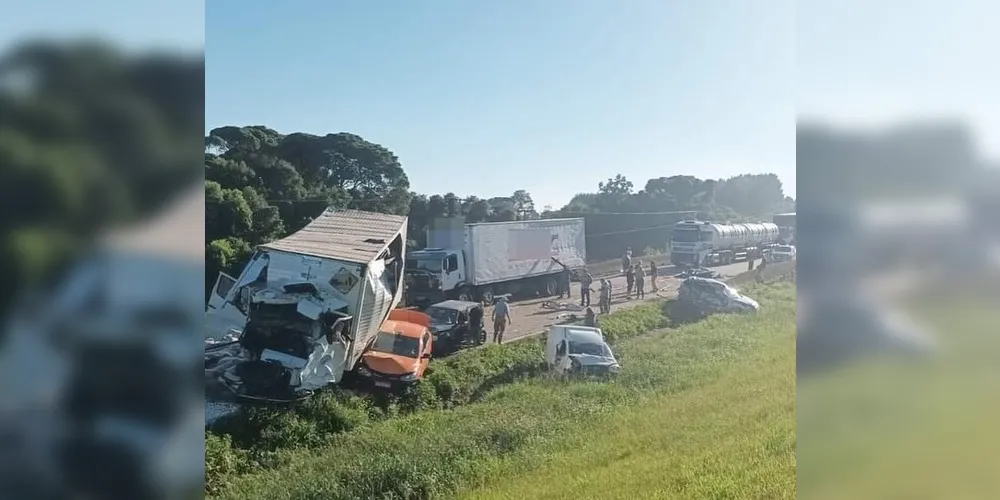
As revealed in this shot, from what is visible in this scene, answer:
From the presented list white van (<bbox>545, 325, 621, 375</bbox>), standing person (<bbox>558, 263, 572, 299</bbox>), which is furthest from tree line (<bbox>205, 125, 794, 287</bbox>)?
white van (<bbox>545, 325, 621, 375</bbox>)

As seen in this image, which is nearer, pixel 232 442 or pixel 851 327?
pixel 232 442

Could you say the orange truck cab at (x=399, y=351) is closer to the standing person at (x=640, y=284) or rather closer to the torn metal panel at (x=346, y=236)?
the torn metal panel at (x=346, y=236)

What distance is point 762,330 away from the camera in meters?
3.23

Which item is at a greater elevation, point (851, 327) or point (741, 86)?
point (741, 86)

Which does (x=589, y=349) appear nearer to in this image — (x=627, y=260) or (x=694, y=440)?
(x=627, y=260)

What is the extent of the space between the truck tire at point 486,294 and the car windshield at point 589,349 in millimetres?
431

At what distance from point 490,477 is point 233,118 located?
5.54 feet

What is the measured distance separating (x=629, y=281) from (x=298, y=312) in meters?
1.53

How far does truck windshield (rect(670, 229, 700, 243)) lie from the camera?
3141 millimetres

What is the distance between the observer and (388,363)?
258 cm

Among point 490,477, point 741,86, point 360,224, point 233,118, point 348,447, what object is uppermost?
point 741,86

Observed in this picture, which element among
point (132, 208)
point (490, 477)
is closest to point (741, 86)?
point (490, 477)

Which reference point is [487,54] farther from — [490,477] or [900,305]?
[900,305]

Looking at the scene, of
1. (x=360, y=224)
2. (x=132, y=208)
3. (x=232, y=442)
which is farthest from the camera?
(x=360, y=224)
